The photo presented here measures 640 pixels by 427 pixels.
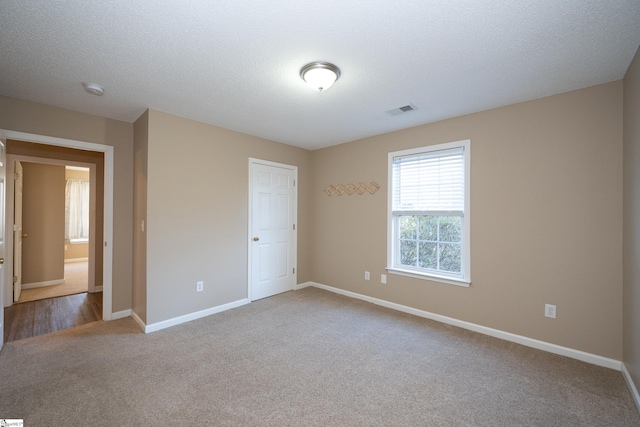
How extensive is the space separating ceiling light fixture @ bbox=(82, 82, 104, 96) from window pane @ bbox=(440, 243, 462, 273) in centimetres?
397

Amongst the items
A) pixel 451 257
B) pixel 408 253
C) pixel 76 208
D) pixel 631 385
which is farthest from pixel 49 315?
pixel 631 385

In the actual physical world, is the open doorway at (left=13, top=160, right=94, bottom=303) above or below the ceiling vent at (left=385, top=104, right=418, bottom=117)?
below

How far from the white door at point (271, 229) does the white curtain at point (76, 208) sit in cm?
646

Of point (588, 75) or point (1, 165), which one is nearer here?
point (588, 75)

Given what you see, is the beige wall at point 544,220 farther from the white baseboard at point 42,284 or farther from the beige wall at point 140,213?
the white baseboard at point 42,284

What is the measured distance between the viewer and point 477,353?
263 centimetres

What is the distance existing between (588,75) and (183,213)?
164 inches

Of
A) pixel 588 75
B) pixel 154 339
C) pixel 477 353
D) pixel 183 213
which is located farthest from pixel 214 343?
pixel 588 75

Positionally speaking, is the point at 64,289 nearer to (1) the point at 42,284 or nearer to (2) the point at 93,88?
(1) the point at 42,284

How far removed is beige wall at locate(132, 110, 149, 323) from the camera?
3133 millimetres

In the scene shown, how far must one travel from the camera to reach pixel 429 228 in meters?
3.58

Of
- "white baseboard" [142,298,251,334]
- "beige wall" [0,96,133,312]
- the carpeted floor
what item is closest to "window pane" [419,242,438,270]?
"white baseboard" [142,298,251,334]

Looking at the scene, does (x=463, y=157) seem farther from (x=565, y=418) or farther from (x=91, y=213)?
(x=91, y=213)

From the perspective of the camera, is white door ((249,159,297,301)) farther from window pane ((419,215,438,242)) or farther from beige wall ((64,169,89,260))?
beige wall ((64,169,89,260))
